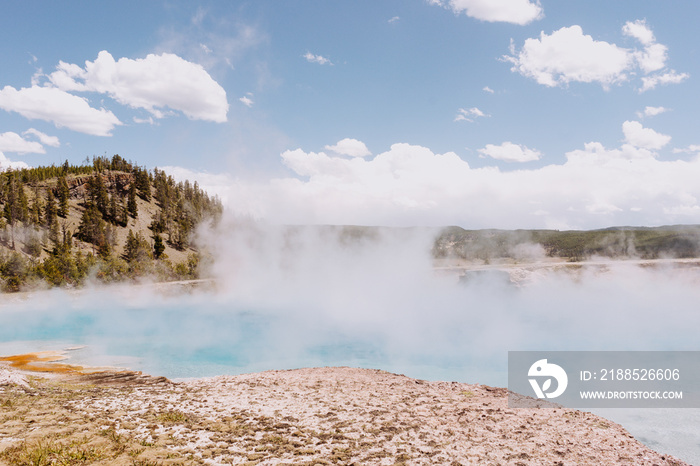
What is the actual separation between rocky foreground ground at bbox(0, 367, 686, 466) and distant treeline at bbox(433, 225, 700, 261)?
55.0 metres

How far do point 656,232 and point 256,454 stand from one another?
8234cm

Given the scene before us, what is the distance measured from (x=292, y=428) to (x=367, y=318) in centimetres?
1941

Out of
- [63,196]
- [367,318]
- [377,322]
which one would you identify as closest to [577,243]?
[367,318]

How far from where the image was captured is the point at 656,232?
223ft

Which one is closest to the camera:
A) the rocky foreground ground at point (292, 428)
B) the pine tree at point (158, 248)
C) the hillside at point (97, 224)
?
the rocky foreground ground at point (292, 428)

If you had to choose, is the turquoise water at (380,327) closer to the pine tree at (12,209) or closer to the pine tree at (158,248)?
the pine tree at (158,248)

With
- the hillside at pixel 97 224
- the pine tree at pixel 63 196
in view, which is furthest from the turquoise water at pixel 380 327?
the pine tree at pixel 63 196

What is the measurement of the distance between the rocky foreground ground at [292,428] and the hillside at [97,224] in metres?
38.5

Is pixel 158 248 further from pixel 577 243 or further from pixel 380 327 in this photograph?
pixel 577 243

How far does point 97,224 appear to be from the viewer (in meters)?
65.2

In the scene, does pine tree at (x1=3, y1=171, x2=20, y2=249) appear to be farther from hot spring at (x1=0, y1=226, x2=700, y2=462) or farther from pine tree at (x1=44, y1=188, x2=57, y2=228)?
hot spring at (x1=0, y1=226, x2=700, y2=462)

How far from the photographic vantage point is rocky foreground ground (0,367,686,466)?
681 centimetres

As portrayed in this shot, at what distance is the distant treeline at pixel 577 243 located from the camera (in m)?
58.0

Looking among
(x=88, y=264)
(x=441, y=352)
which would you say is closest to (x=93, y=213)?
(x=88, y=264)
